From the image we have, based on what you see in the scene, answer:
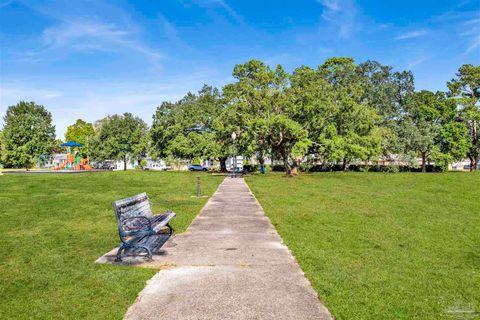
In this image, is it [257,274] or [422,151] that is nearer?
[257,274]

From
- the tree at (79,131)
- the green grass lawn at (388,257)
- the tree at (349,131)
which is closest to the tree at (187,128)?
the tree at (349,131)

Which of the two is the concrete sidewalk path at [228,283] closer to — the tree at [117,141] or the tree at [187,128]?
the tree at [187,128]

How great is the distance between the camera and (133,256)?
22.5 ft

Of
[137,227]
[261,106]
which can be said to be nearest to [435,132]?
[261,106]

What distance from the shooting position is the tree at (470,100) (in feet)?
170

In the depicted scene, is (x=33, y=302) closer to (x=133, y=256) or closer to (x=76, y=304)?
(x=76, y=304)

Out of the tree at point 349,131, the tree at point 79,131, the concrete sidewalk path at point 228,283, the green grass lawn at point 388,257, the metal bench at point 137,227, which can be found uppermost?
the tree at point 79,131

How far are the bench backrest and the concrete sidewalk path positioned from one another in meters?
1.02

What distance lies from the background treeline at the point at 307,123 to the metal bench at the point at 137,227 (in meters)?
26.8

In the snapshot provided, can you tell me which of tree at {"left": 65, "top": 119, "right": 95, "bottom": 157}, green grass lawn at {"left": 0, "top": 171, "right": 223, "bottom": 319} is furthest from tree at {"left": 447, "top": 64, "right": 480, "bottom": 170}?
tree at {"left": 65, "top": 119, "right": 95, "bottom": 157}

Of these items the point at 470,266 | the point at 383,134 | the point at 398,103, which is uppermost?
the point at 398,103

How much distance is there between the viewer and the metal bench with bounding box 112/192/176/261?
22.1 feet

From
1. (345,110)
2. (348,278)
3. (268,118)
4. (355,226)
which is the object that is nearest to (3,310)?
(348,278)

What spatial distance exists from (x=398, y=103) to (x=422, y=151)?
14803mm
